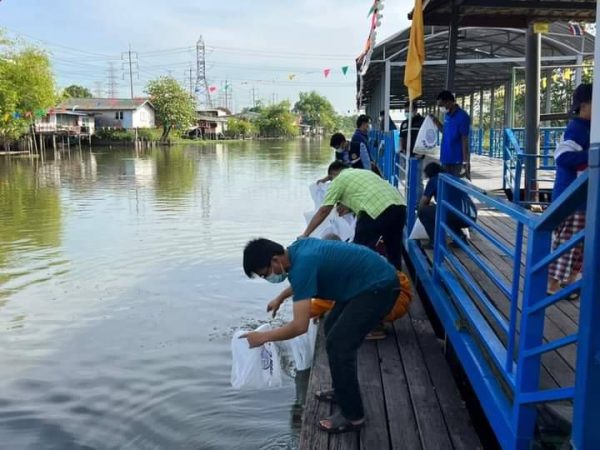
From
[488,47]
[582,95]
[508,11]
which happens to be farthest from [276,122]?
[582,95]

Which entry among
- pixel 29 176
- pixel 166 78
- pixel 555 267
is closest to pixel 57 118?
pixel 166 78

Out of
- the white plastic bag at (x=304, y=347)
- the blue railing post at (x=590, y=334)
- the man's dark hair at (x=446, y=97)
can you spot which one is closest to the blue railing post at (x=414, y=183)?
the man's dark hair at (x=446, y=97)

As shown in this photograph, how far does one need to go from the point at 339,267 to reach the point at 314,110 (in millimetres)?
137994

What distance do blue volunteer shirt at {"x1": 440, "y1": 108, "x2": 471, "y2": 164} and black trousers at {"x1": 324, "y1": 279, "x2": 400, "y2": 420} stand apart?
3422mm

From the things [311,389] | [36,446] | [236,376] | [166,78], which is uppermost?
[166,78]

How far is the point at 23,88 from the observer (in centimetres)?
4034

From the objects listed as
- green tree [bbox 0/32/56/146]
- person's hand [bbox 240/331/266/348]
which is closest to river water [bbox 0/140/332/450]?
person's hand [bbox 240/331/266/348]

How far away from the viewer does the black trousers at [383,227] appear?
15.1 ft

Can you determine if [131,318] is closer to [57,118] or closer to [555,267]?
[555,267]

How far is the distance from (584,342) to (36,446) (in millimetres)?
3815

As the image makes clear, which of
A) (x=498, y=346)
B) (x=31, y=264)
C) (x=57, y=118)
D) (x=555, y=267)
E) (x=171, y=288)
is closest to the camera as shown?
(x=498, y=346)

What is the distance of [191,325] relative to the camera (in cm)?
652

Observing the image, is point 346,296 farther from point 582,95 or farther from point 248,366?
point 582,95

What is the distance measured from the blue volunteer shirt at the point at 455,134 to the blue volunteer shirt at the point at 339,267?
3.37 m
